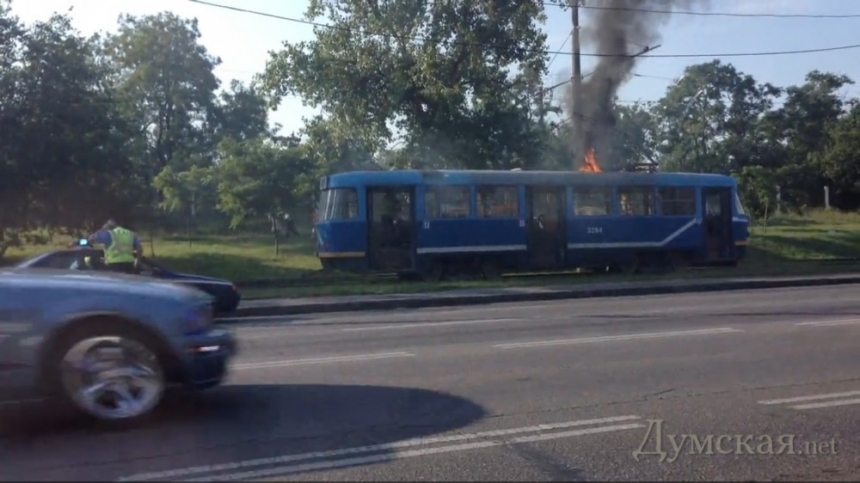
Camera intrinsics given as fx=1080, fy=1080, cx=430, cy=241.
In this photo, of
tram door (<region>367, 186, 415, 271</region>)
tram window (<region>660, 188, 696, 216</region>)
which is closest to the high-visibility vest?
tram door (<region>367, 186, 415, 271</region>)

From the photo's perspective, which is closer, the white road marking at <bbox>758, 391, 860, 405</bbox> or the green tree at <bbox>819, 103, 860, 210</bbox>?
the white road marking at <bbox>758, 391, 860, 405</bbox>

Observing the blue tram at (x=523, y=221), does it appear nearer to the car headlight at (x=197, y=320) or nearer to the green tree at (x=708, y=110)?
the car headlight at (x=197, y=320)

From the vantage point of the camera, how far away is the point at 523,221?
92.8 feet

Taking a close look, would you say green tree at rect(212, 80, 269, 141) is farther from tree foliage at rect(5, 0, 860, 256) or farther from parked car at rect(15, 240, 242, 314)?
parked car at rect(15, 240, 242, 314)

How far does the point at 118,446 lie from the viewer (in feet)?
24.7

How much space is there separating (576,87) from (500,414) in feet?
84.2

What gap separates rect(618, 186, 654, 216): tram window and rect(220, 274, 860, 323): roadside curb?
518cm

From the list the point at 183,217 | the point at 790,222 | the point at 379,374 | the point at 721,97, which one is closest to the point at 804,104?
the point at 721,97

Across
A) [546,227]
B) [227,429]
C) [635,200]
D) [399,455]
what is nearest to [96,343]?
[227,429]

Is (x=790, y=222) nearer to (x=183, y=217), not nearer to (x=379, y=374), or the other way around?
(x=183, y=217)

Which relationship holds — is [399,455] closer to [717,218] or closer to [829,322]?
[829,322]

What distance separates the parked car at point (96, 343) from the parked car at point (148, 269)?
7.02 metres

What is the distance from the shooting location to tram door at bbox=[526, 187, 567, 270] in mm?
28641

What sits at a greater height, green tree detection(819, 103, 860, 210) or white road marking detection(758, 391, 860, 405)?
green tree detection(819, 103, 860, 210)
